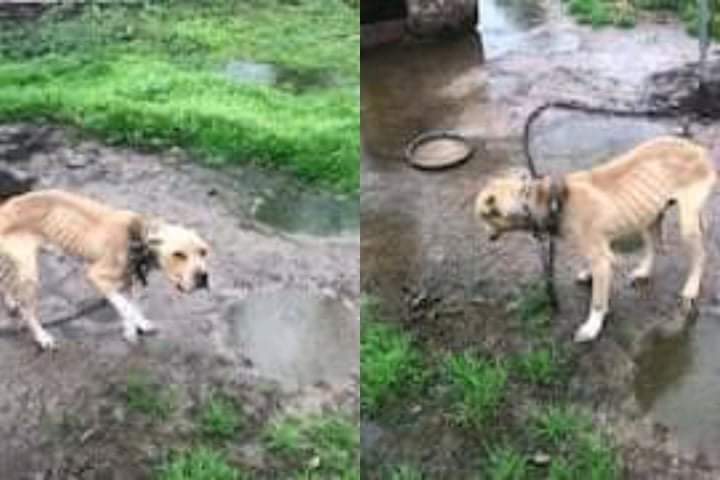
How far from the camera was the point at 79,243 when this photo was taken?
23.7 feet

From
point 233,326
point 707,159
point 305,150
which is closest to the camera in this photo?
point 707,159

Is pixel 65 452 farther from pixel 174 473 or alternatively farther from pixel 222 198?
pixel 222 198

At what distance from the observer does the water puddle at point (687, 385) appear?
20.9ft

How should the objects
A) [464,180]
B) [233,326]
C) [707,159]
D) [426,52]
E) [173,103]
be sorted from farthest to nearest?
[426,52]
[173,103]
[464,180]
[233,326]
[707,159]

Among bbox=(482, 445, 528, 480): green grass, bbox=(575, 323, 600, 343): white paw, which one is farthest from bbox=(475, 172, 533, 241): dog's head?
bbox=(482, 445, 528, 480): green grass

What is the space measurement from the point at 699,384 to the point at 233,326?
283 centimetres

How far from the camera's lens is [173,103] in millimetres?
11031

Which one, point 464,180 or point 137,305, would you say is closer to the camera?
point 137,305

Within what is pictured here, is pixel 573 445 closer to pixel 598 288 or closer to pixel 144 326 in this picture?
pixel 598 288

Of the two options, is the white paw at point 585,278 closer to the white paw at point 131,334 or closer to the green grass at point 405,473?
the green grass at point 405,473

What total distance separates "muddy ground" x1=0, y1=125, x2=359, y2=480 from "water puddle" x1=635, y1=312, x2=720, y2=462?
167 centimetres

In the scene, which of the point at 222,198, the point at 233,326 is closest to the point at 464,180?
the point at 222,198

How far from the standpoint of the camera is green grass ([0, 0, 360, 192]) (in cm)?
1020

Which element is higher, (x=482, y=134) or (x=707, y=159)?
(x=707, y=159)
